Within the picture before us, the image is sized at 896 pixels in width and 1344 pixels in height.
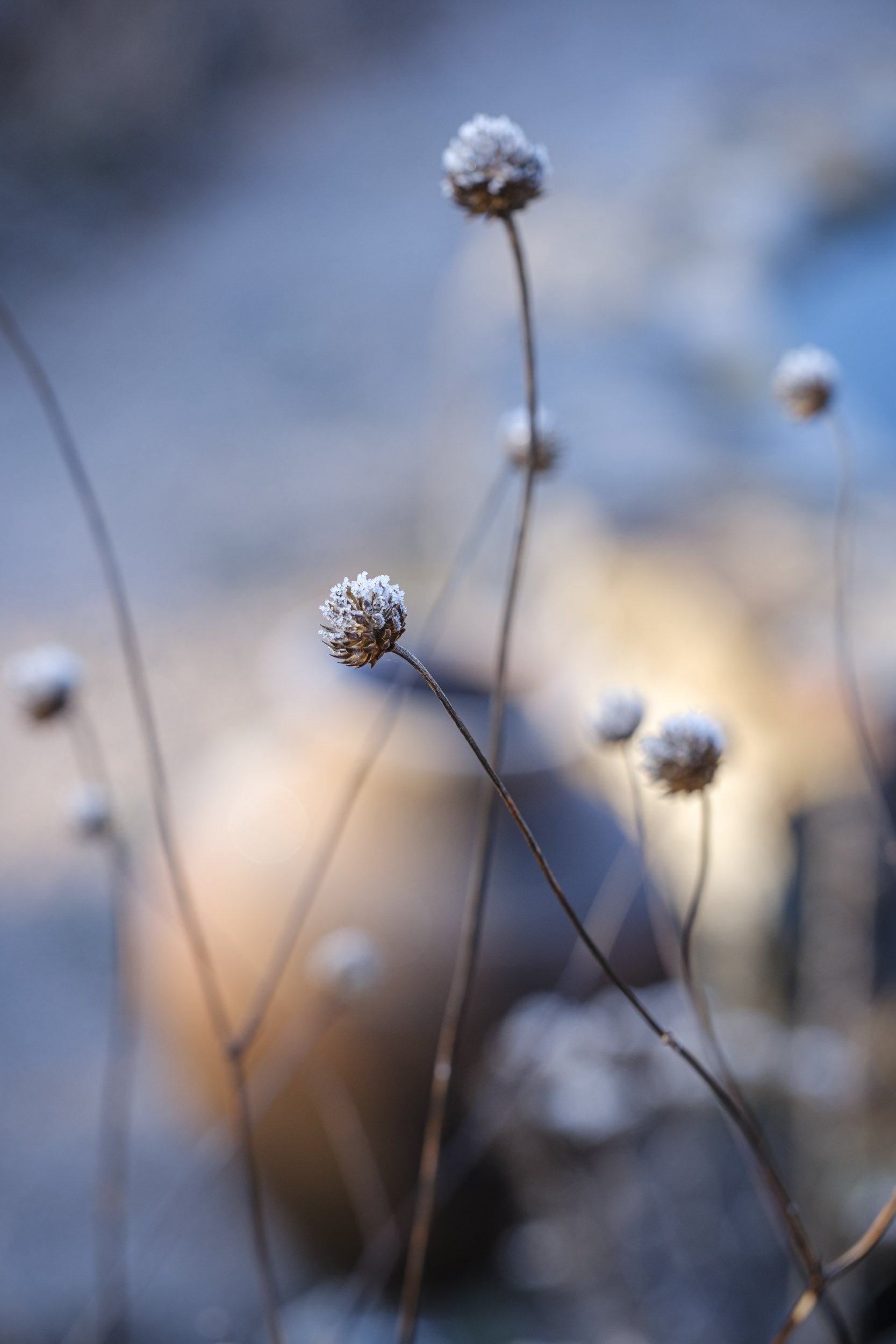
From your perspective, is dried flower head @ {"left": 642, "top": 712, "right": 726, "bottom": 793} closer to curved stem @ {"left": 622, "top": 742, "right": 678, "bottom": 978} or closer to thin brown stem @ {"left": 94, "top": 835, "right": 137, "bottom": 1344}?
curved stem @ {"left": 622, "top": 742, "right": 678, "bottom": 978}

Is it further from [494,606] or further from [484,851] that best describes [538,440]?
[494,606]

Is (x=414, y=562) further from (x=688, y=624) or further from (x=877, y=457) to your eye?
(x=688, y=624)

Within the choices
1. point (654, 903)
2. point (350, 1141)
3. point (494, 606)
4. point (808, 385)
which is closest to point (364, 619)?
point (808, 385)

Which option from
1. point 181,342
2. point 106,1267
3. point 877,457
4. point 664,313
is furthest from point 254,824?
point 181,342

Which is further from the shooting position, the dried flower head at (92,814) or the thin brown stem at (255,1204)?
the dried flower head at (92,814)

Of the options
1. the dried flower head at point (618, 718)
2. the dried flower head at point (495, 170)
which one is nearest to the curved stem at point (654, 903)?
the dried flower head at point (618, 718)

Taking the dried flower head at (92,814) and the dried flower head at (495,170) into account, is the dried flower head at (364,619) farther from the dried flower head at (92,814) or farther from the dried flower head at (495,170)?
the dried flower head at (92,814)
